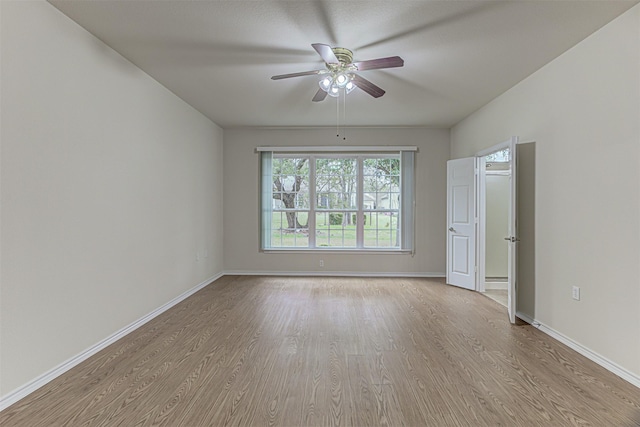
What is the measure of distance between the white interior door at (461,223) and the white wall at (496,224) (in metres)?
0.62

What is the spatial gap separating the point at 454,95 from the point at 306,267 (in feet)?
11.5

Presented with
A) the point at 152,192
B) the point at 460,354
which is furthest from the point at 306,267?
the point at 460,354

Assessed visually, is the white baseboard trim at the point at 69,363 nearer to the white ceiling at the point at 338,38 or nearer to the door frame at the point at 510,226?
the white ceiling at the point at 338,38

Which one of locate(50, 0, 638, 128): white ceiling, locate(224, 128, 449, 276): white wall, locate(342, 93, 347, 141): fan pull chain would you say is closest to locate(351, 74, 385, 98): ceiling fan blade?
locate(50, 0, 638, 128): white ceiling

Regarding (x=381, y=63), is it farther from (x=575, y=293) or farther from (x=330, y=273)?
(x=330, y=273)

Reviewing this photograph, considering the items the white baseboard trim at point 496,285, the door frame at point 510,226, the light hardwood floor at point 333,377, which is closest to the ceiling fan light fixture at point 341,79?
the door frame at point 510,226

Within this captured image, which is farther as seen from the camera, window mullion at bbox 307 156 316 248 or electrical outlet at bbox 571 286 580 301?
window mullion at bbox 307 156 316 248

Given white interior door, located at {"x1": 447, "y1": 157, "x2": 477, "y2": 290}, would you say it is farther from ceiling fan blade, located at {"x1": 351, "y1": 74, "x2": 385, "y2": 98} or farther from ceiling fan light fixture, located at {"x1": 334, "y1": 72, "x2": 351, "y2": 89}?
ceiling fan light fixture, located at {"x1": 334, "y1": 72, "x2": 351, "y2": 89}

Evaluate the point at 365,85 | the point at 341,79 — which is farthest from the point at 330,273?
the point at 341,79

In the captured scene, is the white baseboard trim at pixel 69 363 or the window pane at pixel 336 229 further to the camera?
the window pane at pixel 336 229

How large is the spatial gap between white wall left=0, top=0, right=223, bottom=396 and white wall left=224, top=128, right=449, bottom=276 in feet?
6.04

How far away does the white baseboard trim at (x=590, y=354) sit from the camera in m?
2.23

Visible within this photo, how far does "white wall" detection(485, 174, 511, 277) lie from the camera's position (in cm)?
514

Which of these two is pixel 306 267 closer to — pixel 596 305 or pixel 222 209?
pixel 222 209
